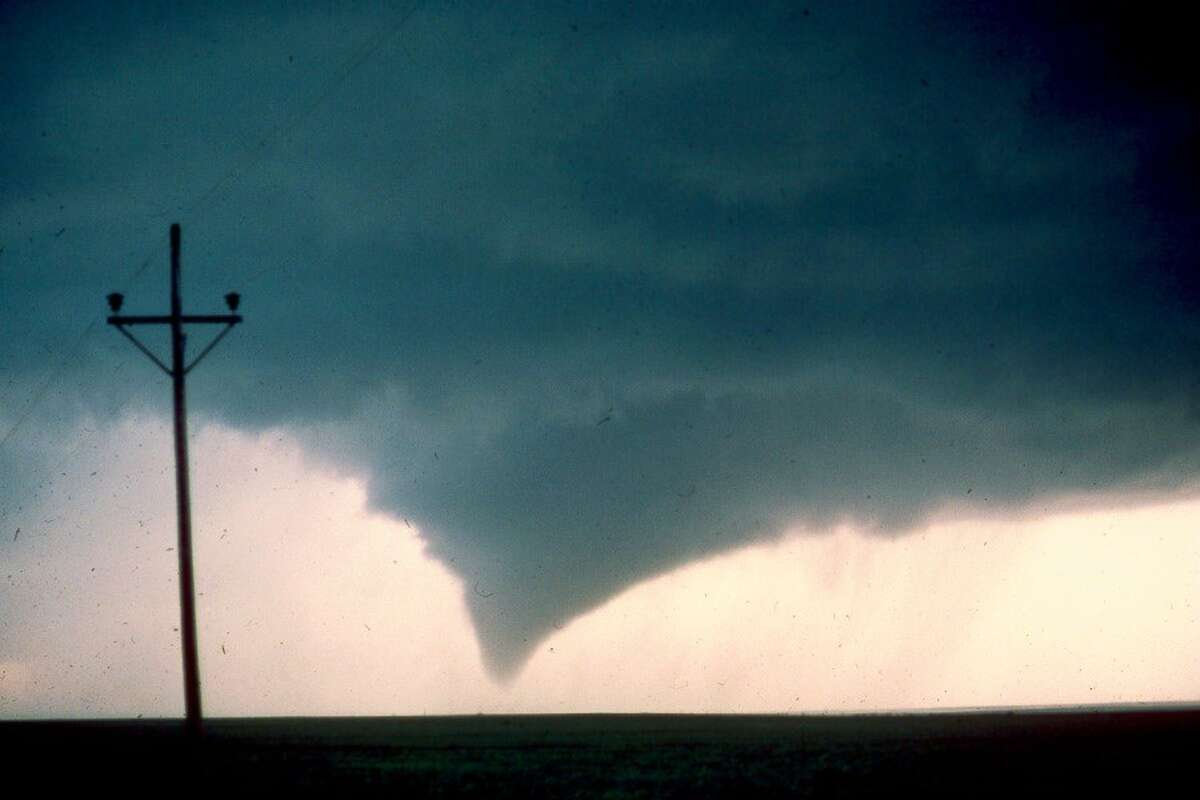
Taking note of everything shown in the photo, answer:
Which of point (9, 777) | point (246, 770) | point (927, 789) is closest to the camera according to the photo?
point (927, 789)

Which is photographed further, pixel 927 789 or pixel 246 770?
pixel 246 770

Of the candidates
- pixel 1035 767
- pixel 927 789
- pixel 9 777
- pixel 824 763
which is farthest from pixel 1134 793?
A: pixel 9 777

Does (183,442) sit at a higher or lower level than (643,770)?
higher

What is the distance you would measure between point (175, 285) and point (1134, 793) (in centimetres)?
2532

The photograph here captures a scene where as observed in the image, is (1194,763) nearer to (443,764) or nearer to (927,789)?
(927,789)

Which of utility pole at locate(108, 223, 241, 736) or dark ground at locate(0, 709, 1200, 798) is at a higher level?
utility pole at locate(108, 223, 241, 736)

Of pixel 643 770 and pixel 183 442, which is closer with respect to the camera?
pixel 183 442

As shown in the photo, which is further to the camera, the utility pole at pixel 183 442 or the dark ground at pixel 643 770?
the dark ground at pixel 643 770

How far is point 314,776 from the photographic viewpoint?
38312mm

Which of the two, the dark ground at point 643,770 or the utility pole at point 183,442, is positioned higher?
the utility pole at point 183,442

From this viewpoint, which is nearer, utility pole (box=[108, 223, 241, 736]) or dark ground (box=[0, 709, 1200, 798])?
utility pole (box=[108, 223, 241, 736])

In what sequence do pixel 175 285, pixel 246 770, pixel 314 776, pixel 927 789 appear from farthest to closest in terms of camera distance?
pixel 246 770
pixel 314 776
pixel 927 789
pixel 175 285

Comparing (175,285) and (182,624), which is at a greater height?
(175,285)

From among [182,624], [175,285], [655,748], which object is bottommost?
[655,748]
